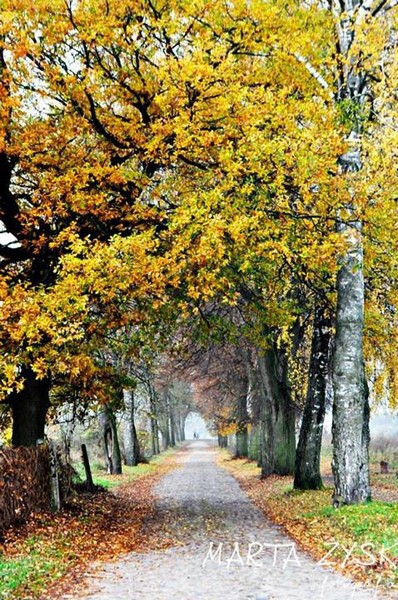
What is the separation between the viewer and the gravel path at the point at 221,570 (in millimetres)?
6805

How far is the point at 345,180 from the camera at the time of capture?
36.6 feet

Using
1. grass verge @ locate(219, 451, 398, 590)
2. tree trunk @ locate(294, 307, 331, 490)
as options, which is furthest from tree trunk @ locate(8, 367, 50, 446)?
tree trunk @ locate(294, 307, 331, 490)

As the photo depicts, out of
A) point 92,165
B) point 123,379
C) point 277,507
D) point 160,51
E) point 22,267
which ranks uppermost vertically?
point 160,51

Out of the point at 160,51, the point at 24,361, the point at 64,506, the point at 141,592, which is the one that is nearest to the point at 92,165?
the point at 160,51

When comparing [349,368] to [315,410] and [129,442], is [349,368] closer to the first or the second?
[315,410]

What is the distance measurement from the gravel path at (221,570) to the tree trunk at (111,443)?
12.8 metres

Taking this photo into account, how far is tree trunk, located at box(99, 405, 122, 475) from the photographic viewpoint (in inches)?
1004

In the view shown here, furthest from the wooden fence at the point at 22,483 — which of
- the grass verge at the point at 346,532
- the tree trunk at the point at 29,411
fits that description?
the grass verge at the point at 346,532

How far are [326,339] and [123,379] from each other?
5.22m

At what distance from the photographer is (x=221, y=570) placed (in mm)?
7949

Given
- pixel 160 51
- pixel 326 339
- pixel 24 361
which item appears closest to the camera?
pixel 24 361

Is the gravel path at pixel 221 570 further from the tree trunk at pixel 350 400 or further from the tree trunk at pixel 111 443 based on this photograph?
the tree trunk at pixel 111 443

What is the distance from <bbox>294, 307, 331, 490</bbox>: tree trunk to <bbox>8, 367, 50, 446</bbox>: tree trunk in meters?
6.61

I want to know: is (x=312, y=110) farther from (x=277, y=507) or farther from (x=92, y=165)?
(x=277, y=507)
